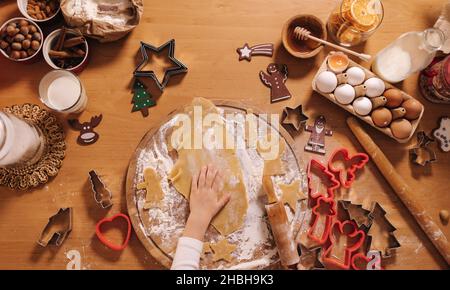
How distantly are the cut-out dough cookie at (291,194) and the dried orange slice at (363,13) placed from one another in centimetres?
44

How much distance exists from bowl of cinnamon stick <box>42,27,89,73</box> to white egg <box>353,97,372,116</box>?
684mm

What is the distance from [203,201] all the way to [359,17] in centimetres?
60

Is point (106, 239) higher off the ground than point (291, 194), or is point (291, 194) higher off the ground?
point (291, 194)

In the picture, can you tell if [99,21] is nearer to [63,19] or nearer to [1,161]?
[63,19]

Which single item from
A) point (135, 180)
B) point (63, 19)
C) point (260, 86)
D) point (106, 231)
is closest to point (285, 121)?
point (260, 86)

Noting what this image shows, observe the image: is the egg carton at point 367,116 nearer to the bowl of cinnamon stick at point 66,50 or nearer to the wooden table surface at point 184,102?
the wooden table surface at point 184,102

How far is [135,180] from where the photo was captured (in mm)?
899

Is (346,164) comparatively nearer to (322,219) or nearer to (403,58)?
(322,219)

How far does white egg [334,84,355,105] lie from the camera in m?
0.90

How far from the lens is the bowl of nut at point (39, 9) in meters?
0.93

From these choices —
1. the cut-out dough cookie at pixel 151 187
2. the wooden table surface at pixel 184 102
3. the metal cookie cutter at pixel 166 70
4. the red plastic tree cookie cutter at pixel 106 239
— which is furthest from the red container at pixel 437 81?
the red plastic tree cookie cutter at pixel 106 239

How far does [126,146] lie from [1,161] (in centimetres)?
27

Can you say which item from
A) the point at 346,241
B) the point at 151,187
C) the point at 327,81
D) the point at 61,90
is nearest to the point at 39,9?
the point at 61,90

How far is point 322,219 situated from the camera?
0.92 meters
